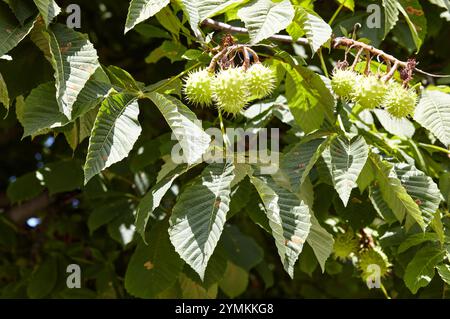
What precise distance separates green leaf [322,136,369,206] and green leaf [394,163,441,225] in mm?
167

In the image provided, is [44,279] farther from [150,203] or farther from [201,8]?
[201,8]

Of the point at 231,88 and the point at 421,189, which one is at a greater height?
the point at 231,88

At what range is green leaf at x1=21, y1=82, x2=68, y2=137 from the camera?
169cm

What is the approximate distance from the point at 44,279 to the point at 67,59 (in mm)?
1450

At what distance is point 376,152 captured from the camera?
6.68ft

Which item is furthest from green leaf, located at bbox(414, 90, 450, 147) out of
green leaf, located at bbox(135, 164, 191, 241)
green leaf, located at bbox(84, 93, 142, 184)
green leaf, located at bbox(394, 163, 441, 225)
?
green leaf, located at bbox(84, 93, 142, 184)

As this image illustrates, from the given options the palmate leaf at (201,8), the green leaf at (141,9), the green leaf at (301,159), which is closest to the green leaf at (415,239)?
the green leaf at (301,159)

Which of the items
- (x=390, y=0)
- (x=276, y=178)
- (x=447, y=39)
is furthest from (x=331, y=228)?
(x=447, y=39)

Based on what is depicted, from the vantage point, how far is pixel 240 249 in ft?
9.40

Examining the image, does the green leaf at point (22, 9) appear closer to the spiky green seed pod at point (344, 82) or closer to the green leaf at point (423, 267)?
the spiky green seed pod at point (344, 82)

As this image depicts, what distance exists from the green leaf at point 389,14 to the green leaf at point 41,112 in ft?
2.90

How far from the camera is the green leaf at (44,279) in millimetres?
2867

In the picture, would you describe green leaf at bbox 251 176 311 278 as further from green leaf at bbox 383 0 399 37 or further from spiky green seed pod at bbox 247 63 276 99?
green leaf at bbox 383 0 399 37

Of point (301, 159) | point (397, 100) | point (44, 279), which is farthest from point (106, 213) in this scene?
point (397, 100)
